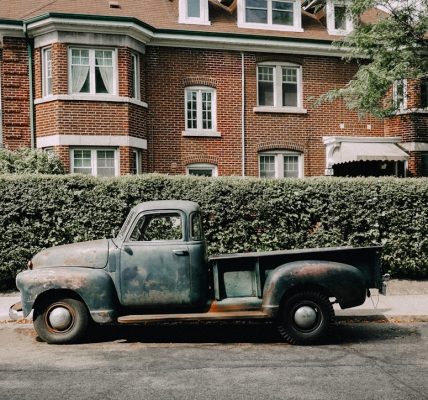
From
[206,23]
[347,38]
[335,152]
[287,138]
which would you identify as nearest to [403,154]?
[335,152]

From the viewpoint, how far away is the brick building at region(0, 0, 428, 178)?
16.2 metres

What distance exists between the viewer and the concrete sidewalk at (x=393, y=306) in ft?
29.3

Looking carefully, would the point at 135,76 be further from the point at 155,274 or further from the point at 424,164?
the point at 155,274

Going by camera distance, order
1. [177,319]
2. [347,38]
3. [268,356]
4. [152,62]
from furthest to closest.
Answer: [152,62] < [347,38] < [177,319] < [268,356]

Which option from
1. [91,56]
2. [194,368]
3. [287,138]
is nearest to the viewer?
[194,368]

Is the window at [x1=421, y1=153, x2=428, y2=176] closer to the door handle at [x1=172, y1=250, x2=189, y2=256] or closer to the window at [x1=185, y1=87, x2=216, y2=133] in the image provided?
the window at [x1=185, y1=87, x2=216, y2=133]

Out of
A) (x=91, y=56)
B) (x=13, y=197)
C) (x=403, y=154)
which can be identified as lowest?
(x=13, y=197)

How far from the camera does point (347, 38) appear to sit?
14867mm

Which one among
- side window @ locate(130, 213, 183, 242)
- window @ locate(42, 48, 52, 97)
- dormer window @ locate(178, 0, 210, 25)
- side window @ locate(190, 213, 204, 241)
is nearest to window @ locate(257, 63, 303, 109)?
dormer window @ locate(178, 0, 210, 25)

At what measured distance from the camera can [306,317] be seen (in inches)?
284

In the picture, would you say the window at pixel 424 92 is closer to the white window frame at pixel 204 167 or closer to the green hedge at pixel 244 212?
the white window frame at pixel 204 167

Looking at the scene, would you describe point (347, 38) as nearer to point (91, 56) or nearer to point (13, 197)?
point (91, 56)

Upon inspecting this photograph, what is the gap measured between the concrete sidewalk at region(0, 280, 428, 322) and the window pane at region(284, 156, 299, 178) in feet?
25.8

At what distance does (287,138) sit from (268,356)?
511 inches
